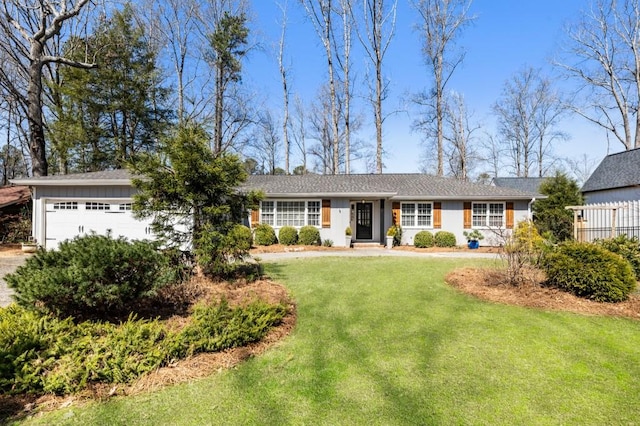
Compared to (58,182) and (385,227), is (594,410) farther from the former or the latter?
(58,182)

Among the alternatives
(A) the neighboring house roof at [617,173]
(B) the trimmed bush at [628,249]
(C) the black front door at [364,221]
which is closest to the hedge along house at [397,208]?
(C) the black front door at [364,221]

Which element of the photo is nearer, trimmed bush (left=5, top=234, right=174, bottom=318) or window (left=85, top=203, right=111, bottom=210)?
trimmed bush (left=5, top=234, right=174, bottom=318)

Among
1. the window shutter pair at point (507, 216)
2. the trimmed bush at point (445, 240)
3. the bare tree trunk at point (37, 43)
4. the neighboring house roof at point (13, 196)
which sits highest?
the bare tree trunk at point (37, 43)

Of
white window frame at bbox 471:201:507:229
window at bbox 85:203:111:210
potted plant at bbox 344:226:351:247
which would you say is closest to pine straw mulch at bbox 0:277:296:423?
potted plant at bbox 344:226:351:247

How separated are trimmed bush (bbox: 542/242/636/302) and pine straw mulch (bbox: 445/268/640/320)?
0.17 metres


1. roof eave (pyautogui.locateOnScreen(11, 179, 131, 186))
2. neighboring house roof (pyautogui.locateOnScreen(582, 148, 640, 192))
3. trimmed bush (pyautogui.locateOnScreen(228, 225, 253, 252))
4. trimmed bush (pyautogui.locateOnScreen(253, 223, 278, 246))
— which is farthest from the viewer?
neighboring house roof (pyautogui.locateOnScreen(582, 148, 640, 192))

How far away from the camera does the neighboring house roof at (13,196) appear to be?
15453 mm

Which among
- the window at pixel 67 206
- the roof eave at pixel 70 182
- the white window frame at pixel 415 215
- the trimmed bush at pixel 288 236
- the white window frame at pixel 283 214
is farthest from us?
the white window frame at pixel 415 215

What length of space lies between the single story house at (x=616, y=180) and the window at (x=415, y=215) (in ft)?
30.5

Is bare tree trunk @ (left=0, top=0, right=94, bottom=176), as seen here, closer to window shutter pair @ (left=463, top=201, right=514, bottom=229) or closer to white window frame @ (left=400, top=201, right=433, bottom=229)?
white window frame @ (left=400, top=201, right=433, bottom=229)

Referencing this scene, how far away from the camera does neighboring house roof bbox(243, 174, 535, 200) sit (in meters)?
14.7

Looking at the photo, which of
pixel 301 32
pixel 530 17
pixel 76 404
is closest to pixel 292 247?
Answer: pixel 76 404

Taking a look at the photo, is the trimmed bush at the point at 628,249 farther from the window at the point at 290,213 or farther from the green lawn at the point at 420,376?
the window at the point at 290,213

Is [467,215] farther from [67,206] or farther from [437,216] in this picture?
[67,206]
